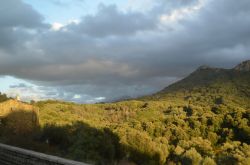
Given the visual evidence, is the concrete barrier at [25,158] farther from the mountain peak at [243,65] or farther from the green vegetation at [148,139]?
the mountain peak at [243,65]

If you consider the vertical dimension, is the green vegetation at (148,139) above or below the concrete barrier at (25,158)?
below

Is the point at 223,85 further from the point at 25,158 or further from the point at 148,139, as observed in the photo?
the point at 25,158

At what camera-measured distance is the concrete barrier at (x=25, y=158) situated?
8.95m

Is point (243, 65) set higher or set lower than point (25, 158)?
higher

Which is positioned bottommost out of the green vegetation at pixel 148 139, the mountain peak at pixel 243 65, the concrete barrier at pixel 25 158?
the green vegetation at pixel 148 139

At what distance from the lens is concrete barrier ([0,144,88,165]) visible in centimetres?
895

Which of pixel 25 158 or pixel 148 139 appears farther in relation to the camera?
pixel 148 139

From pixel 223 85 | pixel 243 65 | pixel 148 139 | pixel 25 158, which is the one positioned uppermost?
pixel 243 65

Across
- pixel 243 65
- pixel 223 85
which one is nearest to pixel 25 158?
pixel 223 85

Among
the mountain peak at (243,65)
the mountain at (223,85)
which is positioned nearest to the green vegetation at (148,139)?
the mountain at (223,85)

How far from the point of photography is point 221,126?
6062 cm

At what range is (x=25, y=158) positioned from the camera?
36.6 feet

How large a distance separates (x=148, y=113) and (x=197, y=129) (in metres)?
45.7

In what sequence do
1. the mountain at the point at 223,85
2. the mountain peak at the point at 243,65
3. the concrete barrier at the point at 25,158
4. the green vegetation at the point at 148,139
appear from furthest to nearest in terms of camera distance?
the mountain peak at the point at 243,65 < the mountain at the point at 223,85 < the green vegetation at the point at 148,139 < the concrete barrier at the point at 25,158
